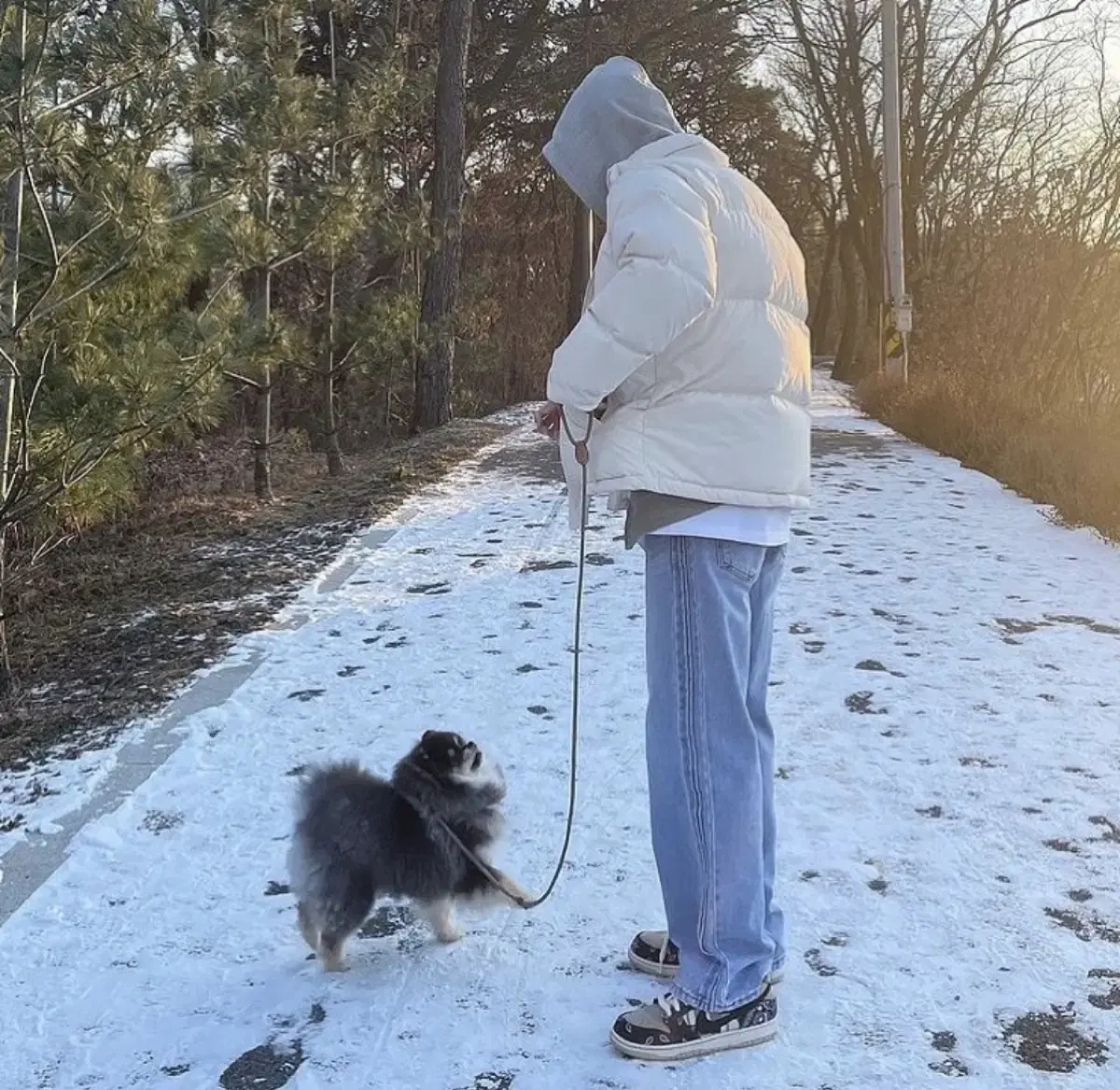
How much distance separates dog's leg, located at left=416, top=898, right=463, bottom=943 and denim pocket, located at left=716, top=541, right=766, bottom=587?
46.8 inches

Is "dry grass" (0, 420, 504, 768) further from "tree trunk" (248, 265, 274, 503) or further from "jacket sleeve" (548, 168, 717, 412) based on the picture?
"jacket sleeve" (548, 168, 717, 412)

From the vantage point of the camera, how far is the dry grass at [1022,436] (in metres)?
8.24

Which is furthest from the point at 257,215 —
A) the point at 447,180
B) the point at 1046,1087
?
the point at 1046,1087

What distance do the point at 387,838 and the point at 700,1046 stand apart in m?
0.88

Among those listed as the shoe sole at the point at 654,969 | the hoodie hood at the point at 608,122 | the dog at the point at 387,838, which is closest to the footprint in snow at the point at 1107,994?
the shoe sole at the point at 654,969

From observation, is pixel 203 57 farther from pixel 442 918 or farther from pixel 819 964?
pixel 819 964

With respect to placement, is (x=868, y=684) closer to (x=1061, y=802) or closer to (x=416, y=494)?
(x=1061, y=802)

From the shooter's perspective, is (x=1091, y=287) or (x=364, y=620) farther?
(x=1091, y=287)

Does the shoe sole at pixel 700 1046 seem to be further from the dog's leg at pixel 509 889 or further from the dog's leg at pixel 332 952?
the dog's leg at pixel 332 952

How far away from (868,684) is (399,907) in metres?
2.44

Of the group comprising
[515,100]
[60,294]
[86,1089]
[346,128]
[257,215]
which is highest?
A: [515,100]

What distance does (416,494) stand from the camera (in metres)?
9.52

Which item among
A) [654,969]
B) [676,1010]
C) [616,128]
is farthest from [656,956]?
[616,128]

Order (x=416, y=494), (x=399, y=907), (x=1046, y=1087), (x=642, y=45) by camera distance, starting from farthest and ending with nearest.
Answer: (x=642, y=45), (x=416, y=494), (x=399, y=907), (x=1046, y=1087)
